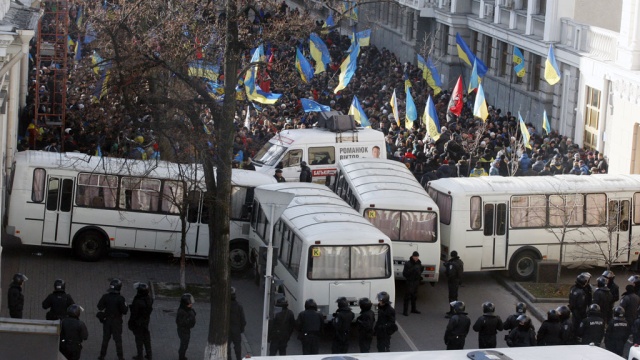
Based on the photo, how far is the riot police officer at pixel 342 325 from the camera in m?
21.2

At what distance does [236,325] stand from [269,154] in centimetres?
1237

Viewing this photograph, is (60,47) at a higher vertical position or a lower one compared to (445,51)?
lower

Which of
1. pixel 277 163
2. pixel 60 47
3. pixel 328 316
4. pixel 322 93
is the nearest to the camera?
pixel 328 316

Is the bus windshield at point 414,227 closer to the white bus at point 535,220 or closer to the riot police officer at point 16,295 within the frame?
the white bus at point 535,220

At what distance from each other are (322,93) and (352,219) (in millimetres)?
21613

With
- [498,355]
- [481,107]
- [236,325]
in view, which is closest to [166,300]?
[236,325]

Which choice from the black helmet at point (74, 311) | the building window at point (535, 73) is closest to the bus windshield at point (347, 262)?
the black helmet at point (74, 311)

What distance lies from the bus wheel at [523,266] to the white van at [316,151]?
6870mm

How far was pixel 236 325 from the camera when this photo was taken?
68.9 feet

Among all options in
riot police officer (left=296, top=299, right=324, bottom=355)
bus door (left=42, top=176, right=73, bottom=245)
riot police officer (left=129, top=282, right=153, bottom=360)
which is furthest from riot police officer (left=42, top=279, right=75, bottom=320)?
bus door (left=42, top=176, right=73, bottom=245)

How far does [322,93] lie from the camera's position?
45188 millimetres

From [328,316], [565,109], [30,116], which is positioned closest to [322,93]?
[565,109]

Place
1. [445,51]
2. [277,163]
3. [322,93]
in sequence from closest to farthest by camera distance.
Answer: [277,163] < [322,93] < [445,51]

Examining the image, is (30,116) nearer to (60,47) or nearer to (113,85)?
(60,47)
